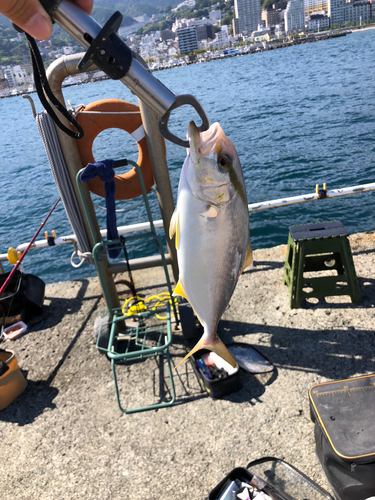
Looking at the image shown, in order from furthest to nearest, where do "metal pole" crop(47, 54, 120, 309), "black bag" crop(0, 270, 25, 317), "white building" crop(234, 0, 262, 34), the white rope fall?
"white building" crop(234, 0, 262, 34)
"black bag" crop(0, 270, 25, 317)
the white rope
"metal pole" crop(47, 54, 120, 309)

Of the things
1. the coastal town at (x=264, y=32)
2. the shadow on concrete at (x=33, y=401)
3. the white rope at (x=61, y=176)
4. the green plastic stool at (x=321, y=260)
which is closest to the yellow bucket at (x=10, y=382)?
the shadow on concrete at (x=33, y=401)

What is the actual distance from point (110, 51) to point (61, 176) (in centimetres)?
359

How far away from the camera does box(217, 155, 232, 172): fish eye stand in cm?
159

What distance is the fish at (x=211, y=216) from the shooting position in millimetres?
1572

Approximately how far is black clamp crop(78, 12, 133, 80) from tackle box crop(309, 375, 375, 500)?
2850mm

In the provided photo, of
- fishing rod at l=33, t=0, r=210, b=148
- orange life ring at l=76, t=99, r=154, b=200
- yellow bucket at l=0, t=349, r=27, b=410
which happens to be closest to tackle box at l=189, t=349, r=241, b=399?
yellow bucket at l=0, t=349, r=27, b=410

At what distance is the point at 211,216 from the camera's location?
164 cm

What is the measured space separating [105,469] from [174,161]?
15463 mm

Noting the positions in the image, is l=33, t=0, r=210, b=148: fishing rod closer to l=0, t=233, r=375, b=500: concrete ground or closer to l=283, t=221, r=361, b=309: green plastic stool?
l=0, t=233, r=375, b=500: concrete ground

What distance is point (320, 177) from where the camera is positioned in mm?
14156

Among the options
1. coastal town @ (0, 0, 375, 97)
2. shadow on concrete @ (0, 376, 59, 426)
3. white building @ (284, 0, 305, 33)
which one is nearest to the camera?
shadow on concrete @ (0, 376, 59, 426)

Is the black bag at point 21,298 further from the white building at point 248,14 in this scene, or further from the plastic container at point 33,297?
the white building at point 248,14

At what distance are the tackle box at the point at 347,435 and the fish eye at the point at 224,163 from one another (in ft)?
7.53

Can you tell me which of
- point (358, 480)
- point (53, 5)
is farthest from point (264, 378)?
point (53, 5)
